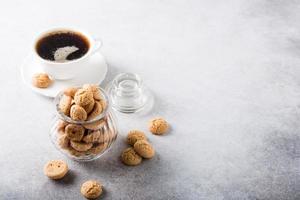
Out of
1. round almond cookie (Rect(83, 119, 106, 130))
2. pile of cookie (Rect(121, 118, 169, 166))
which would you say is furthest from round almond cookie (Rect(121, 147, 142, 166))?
round almond cookie (Rect(83, 119, 106, 130))

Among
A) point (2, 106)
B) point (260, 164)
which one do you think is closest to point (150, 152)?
point (260, 164)

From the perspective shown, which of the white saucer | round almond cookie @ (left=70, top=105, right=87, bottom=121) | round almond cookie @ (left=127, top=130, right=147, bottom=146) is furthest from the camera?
the white saucer

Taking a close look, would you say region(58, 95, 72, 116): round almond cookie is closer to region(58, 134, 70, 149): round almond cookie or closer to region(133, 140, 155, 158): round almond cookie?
region(58, 134, 70, 149): round almond cookie

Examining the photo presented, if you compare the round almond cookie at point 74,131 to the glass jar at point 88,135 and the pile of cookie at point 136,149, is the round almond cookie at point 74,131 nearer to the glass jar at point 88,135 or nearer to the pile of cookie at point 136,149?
the glass jar at point 88,135

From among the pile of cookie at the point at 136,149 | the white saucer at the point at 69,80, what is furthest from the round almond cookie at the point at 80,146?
the white saucer at the point at 69,80

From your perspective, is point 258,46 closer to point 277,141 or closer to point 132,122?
point 277,141
